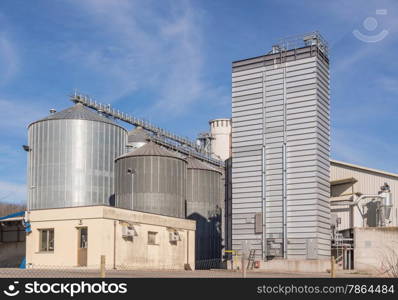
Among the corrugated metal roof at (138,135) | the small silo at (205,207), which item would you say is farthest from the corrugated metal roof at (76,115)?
the small silo at (205,207)

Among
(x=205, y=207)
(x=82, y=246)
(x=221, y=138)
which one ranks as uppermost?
(x=221, y=138)

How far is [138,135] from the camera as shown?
72.9m

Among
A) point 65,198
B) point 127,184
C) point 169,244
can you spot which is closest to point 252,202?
point 169,244

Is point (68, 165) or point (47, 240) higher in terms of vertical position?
point (68, 165)

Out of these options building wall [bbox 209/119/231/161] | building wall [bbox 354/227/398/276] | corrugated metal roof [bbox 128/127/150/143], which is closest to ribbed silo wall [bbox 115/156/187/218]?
corrugated metal roof [bbox 128/127/150/143]

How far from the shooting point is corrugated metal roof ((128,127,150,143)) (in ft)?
235

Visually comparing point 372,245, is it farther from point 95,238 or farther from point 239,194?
point 95,238

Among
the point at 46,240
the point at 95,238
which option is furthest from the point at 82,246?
the point at 46,240

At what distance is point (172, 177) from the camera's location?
5738 centimetres

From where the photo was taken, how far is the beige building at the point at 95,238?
40.6m

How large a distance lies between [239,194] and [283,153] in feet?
18.1

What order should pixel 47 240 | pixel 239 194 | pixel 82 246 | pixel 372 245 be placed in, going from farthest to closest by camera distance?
pixel 239 194 < pixel 372 245 < pixel 47 240 < pixel 82 246

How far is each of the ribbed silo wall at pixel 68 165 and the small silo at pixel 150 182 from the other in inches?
169

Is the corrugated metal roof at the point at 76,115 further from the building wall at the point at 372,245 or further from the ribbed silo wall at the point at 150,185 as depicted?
the building wall at the point at 372,245
